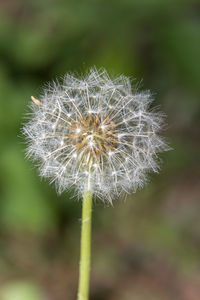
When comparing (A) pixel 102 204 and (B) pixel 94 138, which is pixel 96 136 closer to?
(B) pixel 94 138

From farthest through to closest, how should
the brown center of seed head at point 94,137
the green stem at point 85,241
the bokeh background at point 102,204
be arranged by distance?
the bokeh background at point 102,204
the brown center of seed head at point 94,137
the green stem at point 85,241

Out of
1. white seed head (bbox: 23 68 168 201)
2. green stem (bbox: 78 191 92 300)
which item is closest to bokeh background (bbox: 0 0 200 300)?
white seed head (bbox: 23 68 168 201)

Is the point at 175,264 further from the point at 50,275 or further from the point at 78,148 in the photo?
the point at 78,148

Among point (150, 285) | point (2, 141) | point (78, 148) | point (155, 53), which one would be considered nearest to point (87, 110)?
point (78, 148)

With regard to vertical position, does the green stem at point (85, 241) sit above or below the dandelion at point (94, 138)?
below

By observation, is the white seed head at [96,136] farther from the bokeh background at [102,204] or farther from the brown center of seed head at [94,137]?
the bokeh background at [102,204]

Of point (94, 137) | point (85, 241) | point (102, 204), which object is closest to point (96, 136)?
point (94, 137)

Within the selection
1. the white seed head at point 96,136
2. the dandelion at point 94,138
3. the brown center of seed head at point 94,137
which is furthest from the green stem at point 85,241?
the brown center of seed head at point 94,137

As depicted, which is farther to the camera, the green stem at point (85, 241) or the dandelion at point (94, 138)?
the dandelion at point (94, 138)
